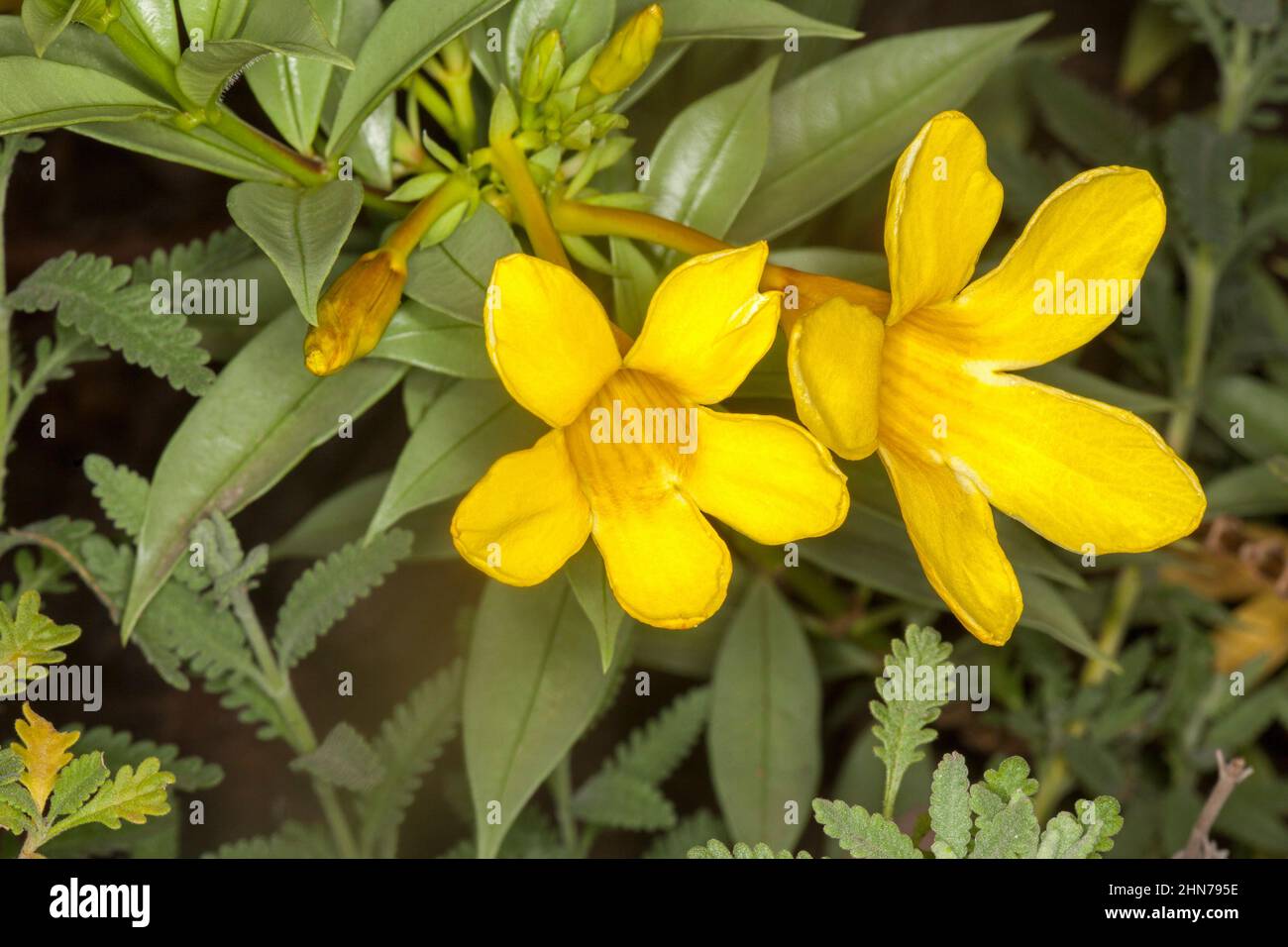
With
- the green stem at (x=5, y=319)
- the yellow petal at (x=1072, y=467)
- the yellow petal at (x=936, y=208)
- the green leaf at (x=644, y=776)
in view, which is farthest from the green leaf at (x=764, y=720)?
the green stem at (x=5, y=319)

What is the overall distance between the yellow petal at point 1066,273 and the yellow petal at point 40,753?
0.65 meters

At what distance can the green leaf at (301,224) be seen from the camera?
0.76m

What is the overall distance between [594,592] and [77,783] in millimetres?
368

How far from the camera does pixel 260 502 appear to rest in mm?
1493

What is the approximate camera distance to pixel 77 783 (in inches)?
32.0

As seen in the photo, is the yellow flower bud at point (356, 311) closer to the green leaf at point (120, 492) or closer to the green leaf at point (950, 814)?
the green leaf at point (120, 492)

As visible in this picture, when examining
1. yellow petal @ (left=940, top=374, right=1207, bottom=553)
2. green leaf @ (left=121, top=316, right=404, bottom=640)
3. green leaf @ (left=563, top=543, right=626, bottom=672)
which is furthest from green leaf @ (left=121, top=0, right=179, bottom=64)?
yellow petal @ (left=940, top=374, right=1207, bottom=553)

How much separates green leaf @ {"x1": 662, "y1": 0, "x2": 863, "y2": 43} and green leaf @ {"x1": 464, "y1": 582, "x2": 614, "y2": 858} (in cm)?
48

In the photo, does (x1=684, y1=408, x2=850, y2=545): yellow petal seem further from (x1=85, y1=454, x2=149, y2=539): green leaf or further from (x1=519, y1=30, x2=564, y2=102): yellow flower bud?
(x1=85, y1=454, x2=149, y2=539): green leaf

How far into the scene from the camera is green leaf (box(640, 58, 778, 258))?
1027 millimetres

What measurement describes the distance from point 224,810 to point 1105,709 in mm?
995

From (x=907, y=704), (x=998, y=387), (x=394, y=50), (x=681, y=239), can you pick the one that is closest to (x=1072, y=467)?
(x=998, y=387)
